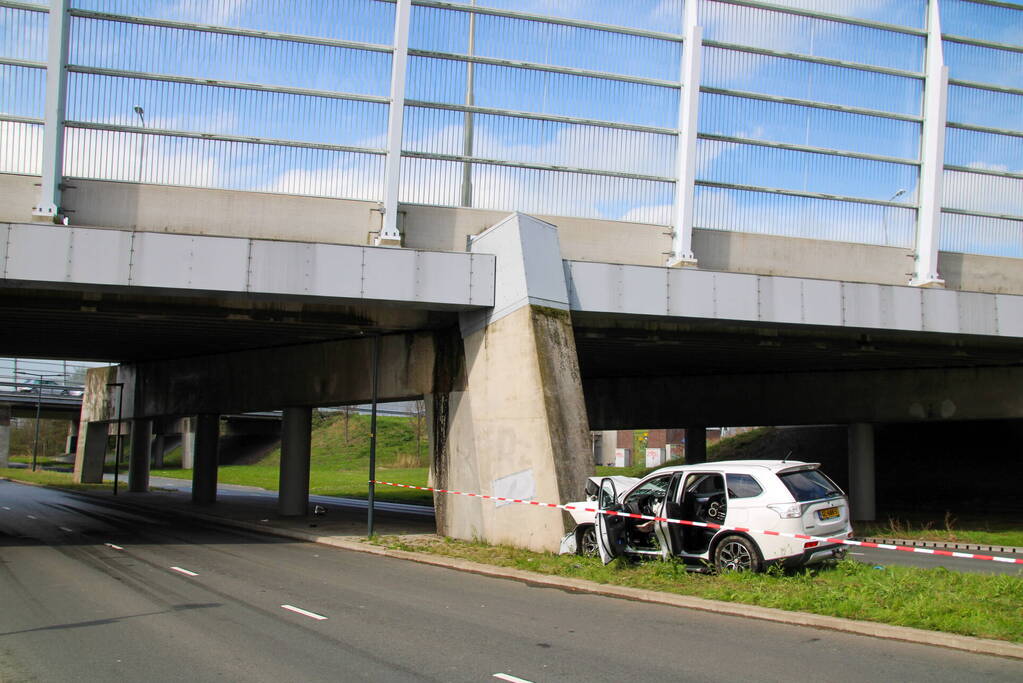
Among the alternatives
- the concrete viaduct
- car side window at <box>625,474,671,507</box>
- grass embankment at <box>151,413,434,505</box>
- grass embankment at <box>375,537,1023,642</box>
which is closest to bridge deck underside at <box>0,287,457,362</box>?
the concrete viaduct

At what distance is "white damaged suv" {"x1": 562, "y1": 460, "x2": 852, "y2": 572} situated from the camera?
37.7 ft

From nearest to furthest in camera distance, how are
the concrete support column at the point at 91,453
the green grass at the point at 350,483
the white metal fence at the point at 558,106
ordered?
the white metal fence at the point at 558,106 → the green grass at the point at 350,483 → the concrete support column at the point at 91,453

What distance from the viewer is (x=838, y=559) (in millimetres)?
12070

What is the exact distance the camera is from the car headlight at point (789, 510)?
1142 cm

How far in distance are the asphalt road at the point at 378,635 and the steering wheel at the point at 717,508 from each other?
219cm

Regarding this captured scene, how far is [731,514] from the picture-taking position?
11.9 metres

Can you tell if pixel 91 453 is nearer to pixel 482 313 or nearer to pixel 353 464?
pixel 353 464

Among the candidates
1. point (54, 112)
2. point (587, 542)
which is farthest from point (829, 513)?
point (54, 112)

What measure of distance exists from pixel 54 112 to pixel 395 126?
266 inches

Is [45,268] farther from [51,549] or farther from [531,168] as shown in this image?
[531,168]

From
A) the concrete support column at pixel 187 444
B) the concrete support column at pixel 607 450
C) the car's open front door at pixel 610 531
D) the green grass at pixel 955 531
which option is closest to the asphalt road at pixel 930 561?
the green grass at pixel 955 531

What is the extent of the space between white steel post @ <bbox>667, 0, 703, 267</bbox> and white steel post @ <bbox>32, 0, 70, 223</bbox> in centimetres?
1305

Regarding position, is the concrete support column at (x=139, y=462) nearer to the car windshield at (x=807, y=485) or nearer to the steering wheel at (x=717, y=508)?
the steering wheel at (x=717, y=508)

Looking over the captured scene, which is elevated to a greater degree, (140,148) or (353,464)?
(140,148)
